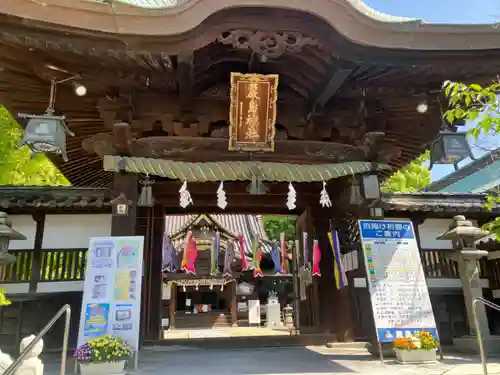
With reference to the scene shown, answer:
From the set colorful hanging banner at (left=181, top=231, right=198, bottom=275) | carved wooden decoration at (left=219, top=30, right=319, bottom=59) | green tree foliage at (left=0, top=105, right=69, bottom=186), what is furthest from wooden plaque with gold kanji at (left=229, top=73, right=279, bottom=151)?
colorful hanging banner at (left=181, top=231, right=198, bottom=275)

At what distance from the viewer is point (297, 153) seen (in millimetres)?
7688

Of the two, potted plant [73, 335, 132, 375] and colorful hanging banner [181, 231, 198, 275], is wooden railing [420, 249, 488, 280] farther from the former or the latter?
colorful hanging banner [181, 231, 198, 275]

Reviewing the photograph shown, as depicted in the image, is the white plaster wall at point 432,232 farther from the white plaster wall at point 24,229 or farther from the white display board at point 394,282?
the white plaster wall at point 24,229

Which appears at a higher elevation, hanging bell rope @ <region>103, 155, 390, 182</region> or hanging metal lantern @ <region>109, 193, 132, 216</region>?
hanging bell rope @ <region>103, 155, 390, 182</region>

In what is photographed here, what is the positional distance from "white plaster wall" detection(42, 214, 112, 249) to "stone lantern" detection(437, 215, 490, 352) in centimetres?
737

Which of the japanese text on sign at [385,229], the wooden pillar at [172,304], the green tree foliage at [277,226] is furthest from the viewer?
the green tree foliage at [277,226]

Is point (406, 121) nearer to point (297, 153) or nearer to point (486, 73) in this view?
point (486, 73)

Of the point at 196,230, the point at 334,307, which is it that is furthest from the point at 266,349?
the point at 196,230

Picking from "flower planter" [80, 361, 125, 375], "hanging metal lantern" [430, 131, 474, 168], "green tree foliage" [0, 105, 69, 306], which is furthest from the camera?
"green tree foliage" [0, 105, 69, 306]

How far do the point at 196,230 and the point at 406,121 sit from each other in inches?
674

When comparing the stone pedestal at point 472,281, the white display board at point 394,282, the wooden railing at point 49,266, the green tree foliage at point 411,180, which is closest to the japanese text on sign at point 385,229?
the white display board at point 394,282

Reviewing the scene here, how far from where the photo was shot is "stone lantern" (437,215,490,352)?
25.7 feet

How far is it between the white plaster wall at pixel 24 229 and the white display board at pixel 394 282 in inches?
273

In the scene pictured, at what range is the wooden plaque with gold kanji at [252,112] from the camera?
6.62m
